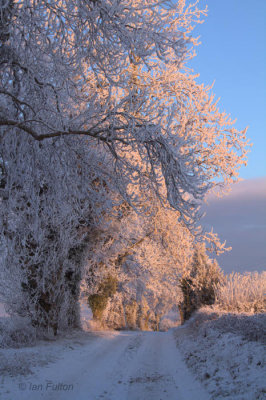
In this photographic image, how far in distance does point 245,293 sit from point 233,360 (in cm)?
663

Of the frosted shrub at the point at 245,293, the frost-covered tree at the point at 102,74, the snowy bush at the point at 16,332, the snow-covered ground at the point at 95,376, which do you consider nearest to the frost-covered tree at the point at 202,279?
the frosted shrub at the point at 245,293

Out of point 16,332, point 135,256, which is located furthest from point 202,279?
point 16,332

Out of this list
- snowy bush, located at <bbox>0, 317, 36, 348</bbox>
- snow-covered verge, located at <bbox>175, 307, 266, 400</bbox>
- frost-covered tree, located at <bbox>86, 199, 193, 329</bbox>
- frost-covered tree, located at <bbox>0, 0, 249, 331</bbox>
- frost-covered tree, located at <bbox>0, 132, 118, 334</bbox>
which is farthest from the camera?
frost-covered tree, located at <bbox>86, 199, 193, 329</bbox>

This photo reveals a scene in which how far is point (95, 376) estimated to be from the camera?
17.8 feet

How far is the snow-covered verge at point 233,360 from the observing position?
404 cm

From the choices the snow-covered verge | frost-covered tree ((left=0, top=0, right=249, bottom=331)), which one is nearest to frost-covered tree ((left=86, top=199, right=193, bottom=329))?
frost-covered tree ((left=0, top=0, right=249, bottom=331))

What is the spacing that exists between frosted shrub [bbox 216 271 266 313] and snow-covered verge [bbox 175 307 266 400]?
2974 mm

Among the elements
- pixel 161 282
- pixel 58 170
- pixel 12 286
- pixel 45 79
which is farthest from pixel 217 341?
pixel 161 282

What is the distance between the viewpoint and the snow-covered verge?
13.3ft

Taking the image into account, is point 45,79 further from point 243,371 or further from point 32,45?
point 243,371

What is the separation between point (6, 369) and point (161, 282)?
16.4 meters

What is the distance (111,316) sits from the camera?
20.5 m

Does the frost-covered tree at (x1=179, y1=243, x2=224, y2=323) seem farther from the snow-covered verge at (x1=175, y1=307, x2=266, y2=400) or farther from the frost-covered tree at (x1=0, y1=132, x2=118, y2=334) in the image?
the snow-covered verge at (x1=175, y1=307, x2=266, y2=400)

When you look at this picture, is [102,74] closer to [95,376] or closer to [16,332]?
[95,376]
